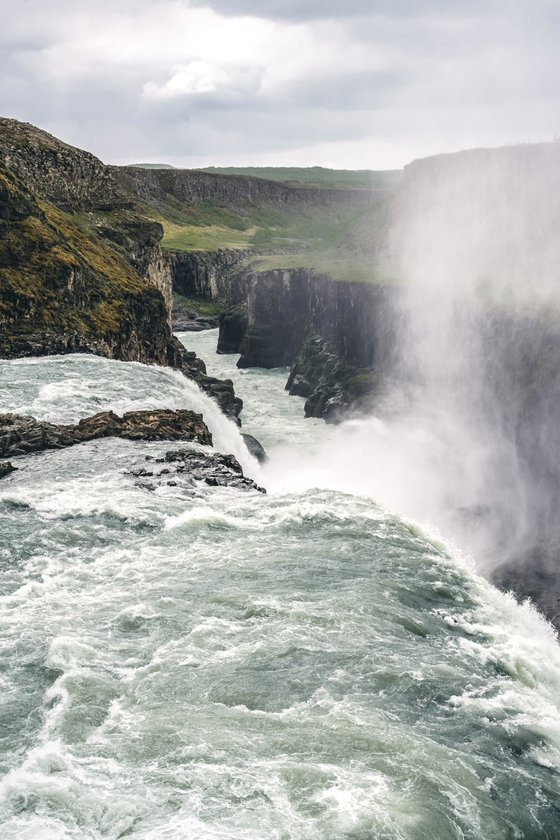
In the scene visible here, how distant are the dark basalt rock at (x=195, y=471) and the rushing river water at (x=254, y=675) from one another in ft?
3.80

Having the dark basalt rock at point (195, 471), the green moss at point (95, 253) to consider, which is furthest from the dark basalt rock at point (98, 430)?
the green moss at point (95, 253)

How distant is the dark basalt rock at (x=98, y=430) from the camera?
185ft

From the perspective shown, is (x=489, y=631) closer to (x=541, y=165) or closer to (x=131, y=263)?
(x=131, y=263)

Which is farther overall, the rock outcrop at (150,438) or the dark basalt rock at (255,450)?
the dark basalt rock at (255,450)

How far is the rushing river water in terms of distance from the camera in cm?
2436

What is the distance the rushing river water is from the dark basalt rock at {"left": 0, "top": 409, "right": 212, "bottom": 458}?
18.2 ft

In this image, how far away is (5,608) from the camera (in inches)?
1414

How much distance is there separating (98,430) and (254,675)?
1209 inches

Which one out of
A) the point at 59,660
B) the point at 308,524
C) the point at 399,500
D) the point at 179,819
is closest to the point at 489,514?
the point at 399,500

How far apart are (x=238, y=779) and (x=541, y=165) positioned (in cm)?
12588

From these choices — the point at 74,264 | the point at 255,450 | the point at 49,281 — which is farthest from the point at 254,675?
the point at 255,450

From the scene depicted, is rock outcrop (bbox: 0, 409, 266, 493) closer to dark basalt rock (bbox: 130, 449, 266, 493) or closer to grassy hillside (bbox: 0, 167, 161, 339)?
dark basalt rock (bbox: 130, 449, 266, 493)

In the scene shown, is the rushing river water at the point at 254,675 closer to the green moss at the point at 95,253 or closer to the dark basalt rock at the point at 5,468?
the dark basalt rock at the point at 5,468

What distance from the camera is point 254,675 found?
1236 inches
